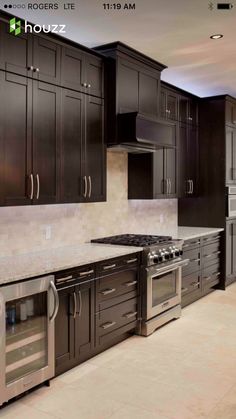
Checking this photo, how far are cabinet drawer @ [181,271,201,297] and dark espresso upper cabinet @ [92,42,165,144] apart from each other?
2.08 meters

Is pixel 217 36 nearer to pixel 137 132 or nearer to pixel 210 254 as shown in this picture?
pixel 137 132

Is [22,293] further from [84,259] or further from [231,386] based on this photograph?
[231,386]

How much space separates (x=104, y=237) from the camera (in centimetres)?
487

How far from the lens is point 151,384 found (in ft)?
10.6

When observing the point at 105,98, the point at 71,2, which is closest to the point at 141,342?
the point at 105,98

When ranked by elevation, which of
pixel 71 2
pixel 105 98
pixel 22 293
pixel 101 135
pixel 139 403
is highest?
pixel 71 2

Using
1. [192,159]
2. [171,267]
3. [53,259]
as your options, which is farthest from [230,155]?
[53,259]

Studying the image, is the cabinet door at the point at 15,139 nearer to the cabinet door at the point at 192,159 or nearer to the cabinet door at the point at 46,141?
the cabinet door at the point at 46,141

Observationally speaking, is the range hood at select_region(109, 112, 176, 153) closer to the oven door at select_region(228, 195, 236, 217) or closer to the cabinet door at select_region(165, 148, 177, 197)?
the cabinet door at select_region(165, 148, 177, 197)

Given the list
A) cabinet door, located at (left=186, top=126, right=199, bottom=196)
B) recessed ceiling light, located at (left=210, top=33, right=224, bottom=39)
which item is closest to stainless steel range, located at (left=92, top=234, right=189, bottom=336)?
cabinet door, located at (left=186, top=126, right=199, bottom=196)

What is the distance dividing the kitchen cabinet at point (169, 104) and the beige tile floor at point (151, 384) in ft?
9.05

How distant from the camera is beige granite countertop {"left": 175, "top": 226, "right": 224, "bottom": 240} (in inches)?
209

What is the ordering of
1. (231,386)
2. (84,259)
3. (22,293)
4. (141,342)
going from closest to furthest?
(22,293) → (231,386) → (84,259) → (141,342)

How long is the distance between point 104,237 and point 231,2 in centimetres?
272
